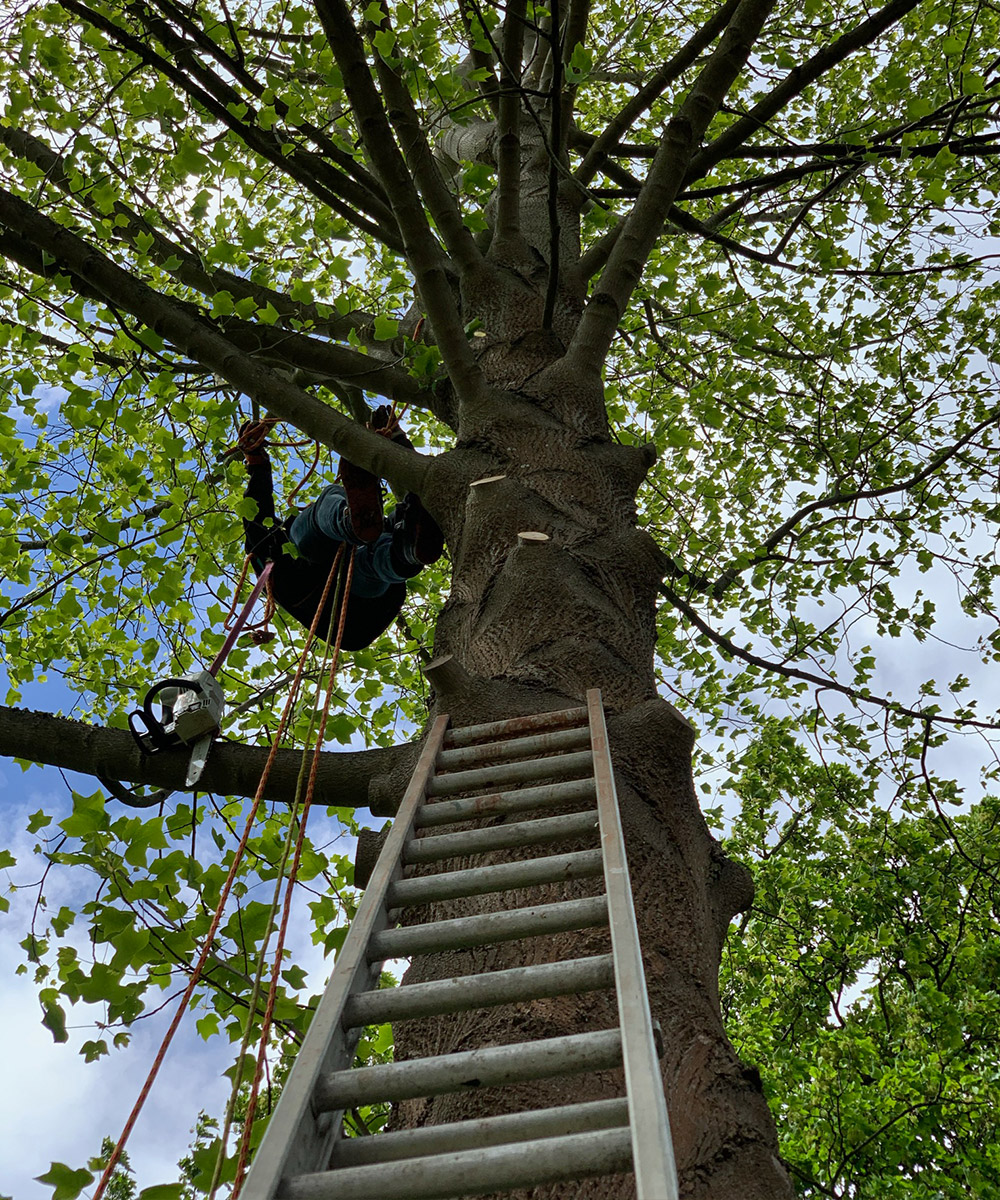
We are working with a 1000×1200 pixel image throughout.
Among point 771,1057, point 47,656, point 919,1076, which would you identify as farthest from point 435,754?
point 771,1057

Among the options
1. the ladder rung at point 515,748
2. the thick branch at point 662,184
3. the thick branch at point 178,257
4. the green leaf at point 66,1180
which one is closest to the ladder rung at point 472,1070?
the ladder rung at point 515,748

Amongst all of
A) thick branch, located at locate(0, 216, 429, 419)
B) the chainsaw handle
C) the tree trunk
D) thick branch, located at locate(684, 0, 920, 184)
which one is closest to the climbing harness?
the chainsaw handle

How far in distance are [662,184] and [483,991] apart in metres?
3.25

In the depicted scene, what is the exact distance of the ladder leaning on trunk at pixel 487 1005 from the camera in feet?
3.68

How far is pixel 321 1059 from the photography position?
1352 mm

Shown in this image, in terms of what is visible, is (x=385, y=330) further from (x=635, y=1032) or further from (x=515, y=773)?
(x=635, y=1032)

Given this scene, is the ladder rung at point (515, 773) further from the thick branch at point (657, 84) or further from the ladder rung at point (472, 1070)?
the thick branch at point (657, 84)

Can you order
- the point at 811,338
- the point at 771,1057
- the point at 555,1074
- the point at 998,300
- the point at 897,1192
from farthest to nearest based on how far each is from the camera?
the point at 771,1057 → the point at 897,1192 → the point at 811,338 → the point at 998,300 → the point at 555,1074

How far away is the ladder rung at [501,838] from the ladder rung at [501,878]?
0.23 ft

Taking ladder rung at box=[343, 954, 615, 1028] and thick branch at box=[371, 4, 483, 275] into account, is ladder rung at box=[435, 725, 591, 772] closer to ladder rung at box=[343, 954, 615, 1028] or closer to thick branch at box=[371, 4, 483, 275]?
ladder rung at box=[343, 954, 615, 1028]

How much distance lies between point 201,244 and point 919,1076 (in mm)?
8944

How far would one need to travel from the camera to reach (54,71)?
411 cm

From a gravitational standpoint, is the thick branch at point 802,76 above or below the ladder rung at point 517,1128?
above

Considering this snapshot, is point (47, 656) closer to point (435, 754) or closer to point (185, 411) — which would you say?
point (185, 411)
